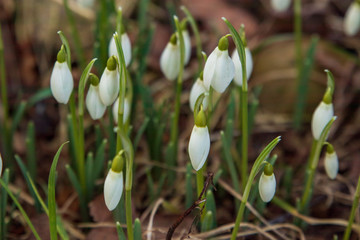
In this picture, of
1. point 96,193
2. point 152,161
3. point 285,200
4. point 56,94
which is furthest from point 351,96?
point 56,94

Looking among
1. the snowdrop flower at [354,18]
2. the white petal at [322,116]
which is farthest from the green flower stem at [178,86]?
the snowdrop flower at [354,18]

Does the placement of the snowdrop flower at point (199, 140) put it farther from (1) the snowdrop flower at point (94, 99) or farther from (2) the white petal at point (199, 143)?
(1) the snowdrop flower at point (94, 99)

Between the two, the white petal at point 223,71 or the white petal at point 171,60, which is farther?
the white petal at point 171,60

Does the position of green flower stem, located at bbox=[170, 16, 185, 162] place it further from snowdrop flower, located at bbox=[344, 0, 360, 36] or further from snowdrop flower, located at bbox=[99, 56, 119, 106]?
snowdrop flower, located at bbox=[344, 0, 360, 36]

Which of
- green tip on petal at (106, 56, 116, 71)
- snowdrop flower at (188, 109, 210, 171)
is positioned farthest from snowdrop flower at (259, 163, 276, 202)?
green tip on petal at (106, 56, 116, 71)

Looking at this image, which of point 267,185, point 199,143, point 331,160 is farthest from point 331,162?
point 199,143

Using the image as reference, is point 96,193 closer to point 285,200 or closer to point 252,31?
point 285,200

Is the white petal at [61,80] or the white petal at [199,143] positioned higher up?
the white petal at [61,80]
